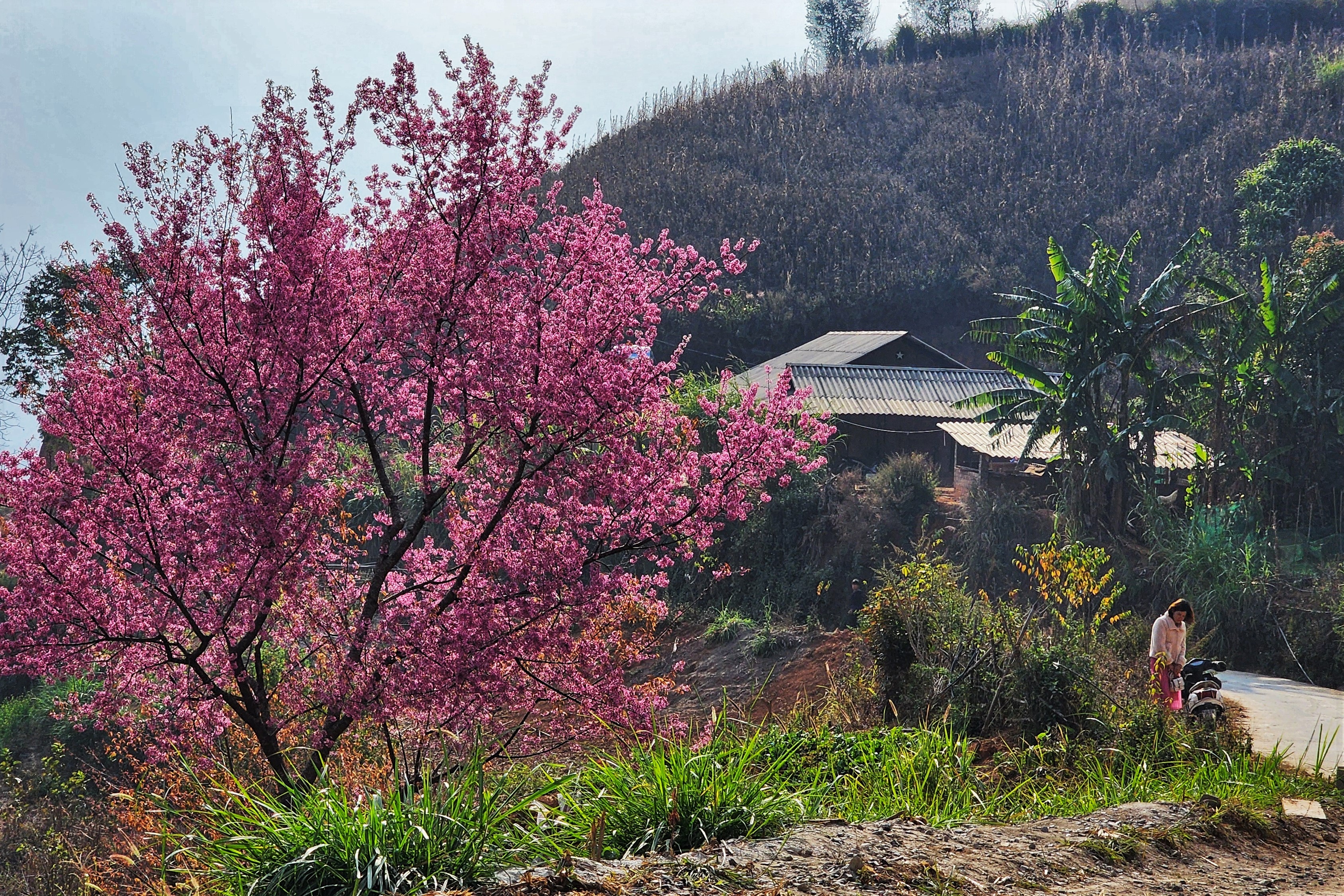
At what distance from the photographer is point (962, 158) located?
1875 inches

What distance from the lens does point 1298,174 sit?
113ft

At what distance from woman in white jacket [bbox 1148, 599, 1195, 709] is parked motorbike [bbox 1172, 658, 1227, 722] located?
90 millimetres

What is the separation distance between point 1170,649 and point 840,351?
2006 centimetres

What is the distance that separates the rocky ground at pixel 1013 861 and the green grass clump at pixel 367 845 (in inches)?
8.3

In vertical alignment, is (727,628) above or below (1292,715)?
below

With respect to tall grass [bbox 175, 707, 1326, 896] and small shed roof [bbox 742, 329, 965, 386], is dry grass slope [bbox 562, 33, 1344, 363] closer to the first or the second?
small shed roof [bbox 742, 329, 965, 386]

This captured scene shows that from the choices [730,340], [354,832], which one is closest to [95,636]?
[354,832]

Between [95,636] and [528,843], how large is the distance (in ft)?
10.6

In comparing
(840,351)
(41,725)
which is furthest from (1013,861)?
(840,351)

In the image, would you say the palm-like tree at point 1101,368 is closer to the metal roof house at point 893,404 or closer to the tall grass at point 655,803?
the metal roof house at point 893,404

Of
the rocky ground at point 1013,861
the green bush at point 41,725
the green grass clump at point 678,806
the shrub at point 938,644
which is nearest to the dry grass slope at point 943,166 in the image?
the green bush at point 41,725

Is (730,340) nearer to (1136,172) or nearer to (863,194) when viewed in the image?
(863,194)

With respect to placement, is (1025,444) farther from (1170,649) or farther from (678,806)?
(678,806)

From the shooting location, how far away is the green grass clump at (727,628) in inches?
622
